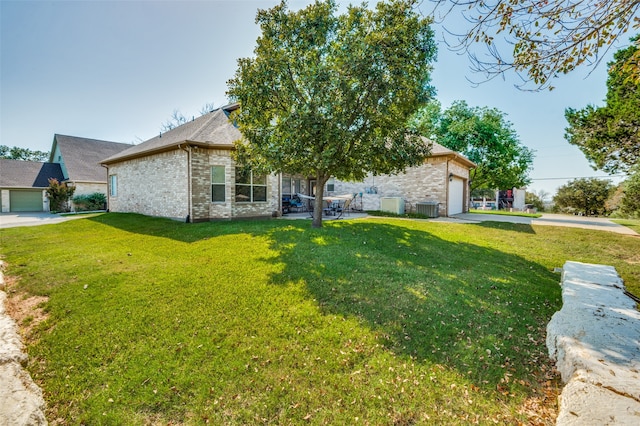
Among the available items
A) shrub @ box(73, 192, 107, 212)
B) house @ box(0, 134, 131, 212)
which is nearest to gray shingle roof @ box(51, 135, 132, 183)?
house @ box(0, 134, 131, 212)

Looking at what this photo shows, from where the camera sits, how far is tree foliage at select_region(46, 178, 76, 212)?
1969cm

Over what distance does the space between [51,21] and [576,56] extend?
45.3 feet

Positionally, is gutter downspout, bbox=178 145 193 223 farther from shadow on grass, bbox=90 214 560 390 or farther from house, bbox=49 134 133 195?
house, bbox=49 134 133 195

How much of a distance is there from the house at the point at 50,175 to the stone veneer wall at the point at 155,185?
7.86 m

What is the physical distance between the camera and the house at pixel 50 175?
70.1 feet

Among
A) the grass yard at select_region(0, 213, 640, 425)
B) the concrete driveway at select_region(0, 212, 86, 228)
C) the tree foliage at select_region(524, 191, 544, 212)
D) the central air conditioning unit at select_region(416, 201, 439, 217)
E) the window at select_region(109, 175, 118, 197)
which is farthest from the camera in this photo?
the tree foliage at select_region(524, 191, 544, 212)

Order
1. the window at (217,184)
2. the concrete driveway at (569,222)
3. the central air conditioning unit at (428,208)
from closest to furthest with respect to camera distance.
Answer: the concrete driveway at (569,222) < the window at (217,184) < the central air conditioning unit at (428,208)

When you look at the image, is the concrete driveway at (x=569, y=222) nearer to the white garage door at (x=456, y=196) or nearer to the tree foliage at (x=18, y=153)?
the white garage door at (x=456, y=196)

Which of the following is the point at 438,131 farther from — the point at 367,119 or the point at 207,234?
the point at 207,234

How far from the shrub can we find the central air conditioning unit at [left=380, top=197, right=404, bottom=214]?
2195cm

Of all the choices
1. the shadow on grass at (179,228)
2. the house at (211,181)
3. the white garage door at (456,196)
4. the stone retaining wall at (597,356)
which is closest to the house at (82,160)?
the house at (211,181)

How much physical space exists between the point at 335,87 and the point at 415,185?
33.8 ft

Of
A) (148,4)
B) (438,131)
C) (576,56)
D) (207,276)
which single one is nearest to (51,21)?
(148,4)

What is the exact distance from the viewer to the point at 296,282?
5.07 m
